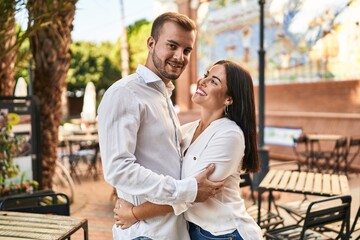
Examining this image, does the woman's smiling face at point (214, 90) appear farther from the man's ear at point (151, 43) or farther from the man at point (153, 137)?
the man's ear at point (151, 43)

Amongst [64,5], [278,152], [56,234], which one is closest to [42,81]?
[64,5]

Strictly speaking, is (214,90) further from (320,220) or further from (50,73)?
(50,73)

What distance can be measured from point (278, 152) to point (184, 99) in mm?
5999

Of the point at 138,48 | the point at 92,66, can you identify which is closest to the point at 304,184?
the point at 138,48

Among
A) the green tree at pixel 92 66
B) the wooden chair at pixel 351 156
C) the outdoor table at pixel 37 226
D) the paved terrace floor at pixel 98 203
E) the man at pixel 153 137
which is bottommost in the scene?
the paved terrace floor at pixel 98 203

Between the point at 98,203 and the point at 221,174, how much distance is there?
526cm

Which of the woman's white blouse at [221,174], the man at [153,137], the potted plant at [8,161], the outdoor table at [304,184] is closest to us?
the man at [153,137]

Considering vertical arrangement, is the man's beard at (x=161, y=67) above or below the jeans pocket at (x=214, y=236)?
above

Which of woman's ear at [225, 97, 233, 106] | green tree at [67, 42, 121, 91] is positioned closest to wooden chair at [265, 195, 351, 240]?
woman's ear at [225, 97, 233, 106]

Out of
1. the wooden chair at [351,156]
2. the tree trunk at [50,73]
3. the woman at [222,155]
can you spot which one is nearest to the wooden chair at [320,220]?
the woman at [222,155]

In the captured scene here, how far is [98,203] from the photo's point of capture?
6656 mm

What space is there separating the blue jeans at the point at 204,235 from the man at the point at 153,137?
0.16ft

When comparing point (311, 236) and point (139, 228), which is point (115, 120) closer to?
point (139, 228)

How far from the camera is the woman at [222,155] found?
5.73 feet
